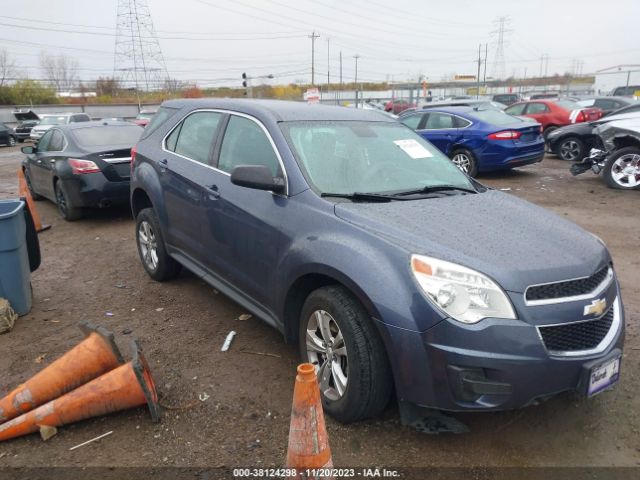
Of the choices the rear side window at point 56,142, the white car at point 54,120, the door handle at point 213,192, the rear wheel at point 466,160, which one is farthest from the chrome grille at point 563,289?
the white car at point 54,120

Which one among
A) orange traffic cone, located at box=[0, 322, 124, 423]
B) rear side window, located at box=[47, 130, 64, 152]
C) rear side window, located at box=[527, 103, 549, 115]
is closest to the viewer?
orange traffic cone, located at box=[0, 322, 124, 423]

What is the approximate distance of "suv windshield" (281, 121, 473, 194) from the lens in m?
3.30

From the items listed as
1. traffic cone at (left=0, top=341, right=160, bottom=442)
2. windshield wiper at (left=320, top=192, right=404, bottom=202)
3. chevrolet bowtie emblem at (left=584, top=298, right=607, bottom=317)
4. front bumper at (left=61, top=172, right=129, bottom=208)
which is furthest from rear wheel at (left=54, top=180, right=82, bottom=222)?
chevrolet bowtie emblem at (left=584, top=298, right=607, bottom=317)

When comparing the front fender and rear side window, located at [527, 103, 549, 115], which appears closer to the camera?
the front fender

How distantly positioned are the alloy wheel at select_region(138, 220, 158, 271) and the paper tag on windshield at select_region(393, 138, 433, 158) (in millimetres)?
2601

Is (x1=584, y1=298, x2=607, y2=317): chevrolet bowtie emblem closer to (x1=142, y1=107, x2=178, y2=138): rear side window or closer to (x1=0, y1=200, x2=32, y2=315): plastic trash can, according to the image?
(x1=142, y1=107, x2=178, y2=138): rear side window

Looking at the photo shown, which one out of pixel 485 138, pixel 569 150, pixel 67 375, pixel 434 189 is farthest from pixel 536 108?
pixel 67 375

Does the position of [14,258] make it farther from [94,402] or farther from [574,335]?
[574,335]

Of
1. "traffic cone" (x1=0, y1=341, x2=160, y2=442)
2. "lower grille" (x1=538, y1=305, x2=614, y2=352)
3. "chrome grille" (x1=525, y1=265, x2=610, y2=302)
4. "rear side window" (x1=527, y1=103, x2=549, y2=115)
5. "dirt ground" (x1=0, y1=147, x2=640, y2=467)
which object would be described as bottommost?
"dirt ground" (x1=0, y1=147, x2=640, y2=467)

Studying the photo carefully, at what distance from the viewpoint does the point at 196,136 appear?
4387mm

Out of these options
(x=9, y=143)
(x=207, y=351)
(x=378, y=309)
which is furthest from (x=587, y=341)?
(x=9, y=143)

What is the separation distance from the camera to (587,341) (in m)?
2.50

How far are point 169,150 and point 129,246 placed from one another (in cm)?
251

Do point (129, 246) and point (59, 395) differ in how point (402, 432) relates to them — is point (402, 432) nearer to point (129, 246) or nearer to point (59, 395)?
point (59, 395)
